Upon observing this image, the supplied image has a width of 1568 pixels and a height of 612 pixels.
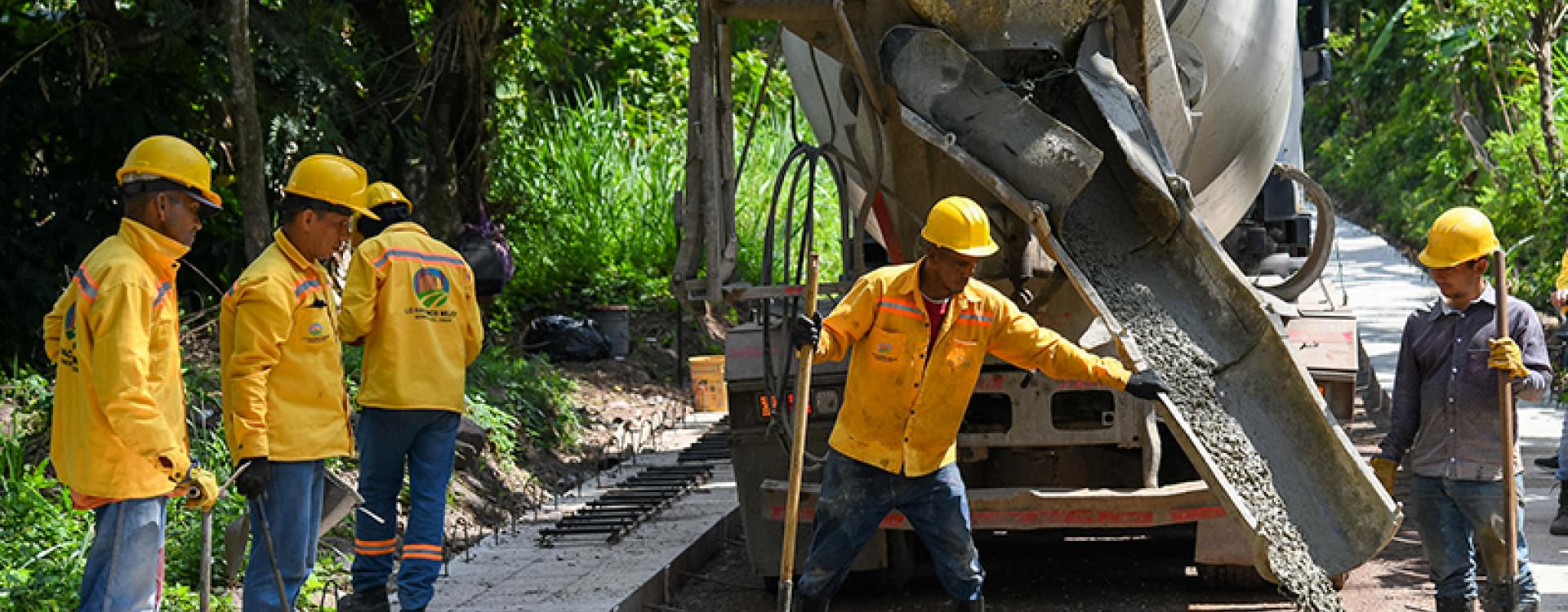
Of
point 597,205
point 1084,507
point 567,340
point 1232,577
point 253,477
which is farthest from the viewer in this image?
point 597,205

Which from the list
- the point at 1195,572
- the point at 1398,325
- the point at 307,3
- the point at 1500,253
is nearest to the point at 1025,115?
the point at 1500,253

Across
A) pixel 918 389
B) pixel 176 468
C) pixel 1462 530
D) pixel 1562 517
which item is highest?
pixel 918 389

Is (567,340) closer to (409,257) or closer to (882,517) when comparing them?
(409,257)

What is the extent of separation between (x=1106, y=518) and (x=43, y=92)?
23.3ft

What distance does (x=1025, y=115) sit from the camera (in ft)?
19.7

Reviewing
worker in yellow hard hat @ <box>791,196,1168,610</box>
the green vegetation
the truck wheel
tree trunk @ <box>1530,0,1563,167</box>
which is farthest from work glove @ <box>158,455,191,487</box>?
tree trunk @ <box>1530,0,1563,167</box>

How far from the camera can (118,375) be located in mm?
4617

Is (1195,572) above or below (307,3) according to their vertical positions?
below

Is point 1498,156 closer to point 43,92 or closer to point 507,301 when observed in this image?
point 507,301

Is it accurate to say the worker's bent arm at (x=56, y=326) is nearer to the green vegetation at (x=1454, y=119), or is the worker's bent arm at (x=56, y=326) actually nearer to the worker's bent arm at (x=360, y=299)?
the worker's bent arm at (x=360, y=299)

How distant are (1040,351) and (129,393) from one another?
112 inches

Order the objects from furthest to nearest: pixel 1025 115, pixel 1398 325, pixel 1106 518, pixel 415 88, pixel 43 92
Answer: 1. pixel 1398 325
2. pixel 415 88
3. pixel 43 92
4. pixel 1106 518
5. pixel 1025 115

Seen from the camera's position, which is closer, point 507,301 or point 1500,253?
point 1500,253

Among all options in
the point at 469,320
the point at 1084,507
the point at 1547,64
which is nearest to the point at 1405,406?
the point at 1084,507
